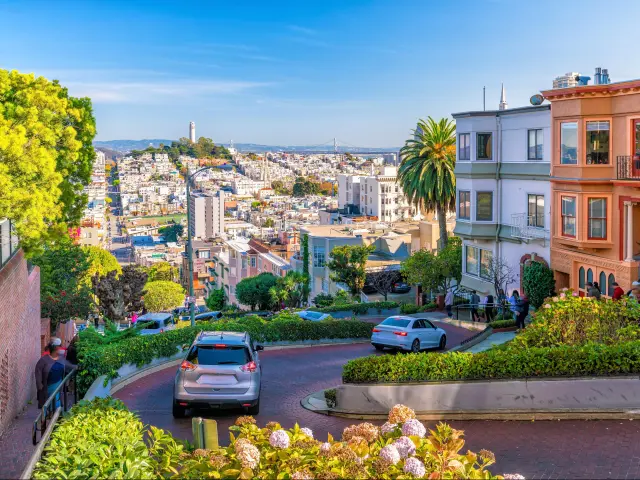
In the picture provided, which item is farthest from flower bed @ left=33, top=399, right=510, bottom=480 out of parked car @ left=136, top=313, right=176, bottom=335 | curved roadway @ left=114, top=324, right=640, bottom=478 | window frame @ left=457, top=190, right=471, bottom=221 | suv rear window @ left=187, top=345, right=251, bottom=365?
parked car @ left=136, top=313, right=176, bottom=335

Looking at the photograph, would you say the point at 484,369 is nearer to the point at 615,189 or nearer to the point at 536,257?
the point at 615,189

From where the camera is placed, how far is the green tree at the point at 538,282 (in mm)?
31406

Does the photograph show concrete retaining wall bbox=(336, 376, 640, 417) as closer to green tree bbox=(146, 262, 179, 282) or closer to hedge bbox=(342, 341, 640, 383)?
hedge bbox=(342, 341, 640, 383)

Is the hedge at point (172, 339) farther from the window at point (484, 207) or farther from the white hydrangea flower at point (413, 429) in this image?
the window at point (484, 207)

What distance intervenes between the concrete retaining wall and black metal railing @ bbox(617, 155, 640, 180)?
15.4 meters

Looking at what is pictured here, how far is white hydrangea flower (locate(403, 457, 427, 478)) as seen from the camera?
6.77m

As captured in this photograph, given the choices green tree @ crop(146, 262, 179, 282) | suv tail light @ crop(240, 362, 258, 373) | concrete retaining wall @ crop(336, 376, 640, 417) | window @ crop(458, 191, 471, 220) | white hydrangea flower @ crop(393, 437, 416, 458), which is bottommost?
green tree @ crop(146, 262, 179, 282)

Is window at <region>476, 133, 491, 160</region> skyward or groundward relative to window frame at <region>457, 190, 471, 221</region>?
skyward

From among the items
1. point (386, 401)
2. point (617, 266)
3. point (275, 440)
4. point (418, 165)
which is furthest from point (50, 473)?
point (418, 165)

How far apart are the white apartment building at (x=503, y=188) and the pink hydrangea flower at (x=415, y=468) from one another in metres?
26.7

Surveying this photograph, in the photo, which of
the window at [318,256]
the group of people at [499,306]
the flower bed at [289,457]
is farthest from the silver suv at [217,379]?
the window at [318,256]

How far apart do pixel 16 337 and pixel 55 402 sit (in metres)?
4.45

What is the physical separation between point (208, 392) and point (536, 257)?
2204 centimetres

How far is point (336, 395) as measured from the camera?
14.2m
